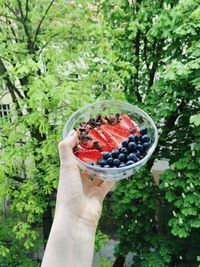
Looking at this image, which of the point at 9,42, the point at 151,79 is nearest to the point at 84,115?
the point at 9,42

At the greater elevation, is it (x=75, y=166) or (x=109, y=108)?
(x=109, y=108)

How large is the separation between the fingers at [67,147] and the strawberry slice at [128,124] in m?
0.37

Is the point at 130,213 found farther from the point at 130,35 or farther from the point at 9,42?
the point at 9,42

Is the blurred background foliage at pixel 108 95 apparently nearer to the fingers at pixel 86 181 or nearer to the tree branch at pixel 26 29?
the tree branch at pixel 26 29

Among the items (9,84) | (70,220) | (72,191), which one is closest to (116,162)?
(72,191)

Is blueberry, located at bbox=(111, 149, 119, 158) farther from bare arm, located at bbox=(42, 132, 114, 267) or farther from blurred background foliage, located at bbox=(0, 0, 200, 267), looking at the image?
blurred background foliage, located at bbox=(0, 0, 200, 267)

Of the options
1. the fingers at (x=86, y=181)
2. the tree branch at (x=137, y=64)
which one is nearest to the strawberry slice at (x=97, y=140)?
the fingers at (x=86, y=181)

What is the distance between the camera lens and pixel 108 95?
12.6ft

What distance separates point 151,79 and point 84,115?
2.92 metres

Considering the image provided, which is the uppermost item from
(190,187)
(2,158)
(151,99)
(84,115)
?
(84,115)

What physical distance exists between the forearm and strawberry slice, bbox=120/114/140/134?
0.57 meters

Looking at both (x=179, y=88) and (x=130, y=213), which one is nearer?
(x=179, y=88)

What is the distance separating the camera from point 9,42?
392cm

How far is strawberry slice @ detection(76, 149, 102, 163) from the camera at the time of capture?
1668 millimetres
